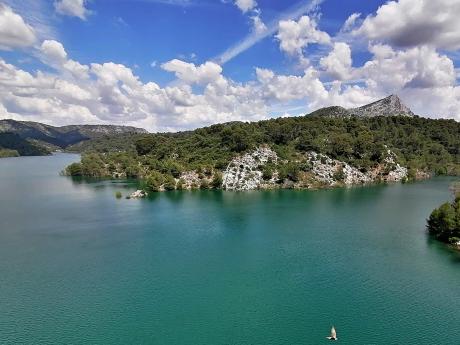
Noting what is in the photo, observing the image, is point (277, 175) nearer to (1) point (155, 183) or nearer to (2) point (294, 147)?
(2) point (294, 147)

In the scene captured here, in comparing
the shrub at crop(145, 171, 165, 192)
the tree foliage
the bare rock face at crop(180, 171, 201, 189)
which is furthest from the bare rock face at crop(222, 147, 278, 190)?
the tree foliage

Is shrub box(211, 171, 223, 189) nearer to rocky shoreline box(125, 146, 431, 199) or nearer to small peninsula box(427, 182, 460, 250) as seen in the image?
rocky shoreline box(125, 146, 431, 199)

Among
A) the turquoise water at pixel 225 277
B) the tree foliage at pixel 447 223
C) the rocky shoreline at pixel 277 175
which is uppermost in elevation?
the rocky shoreline at pixel 277 175

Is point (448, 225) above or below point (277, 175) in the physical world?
below

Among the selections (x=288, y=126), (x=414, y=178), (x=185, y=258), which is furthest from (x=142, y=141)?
(x=185, y=258)

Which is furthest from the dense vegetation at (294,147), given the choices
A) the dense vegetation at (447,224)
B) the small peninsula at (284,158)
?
the dense vegetation at (447,224)

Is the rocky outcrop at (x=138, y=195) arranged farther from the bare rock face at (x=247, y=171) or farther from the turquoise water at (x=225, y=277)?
the bare rock face at (x=247, y=171)

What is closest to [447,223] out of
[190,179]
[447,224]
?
[447,224]

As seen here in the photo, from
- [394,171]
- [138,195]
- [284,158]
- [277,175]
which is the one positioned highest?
[284,158]
